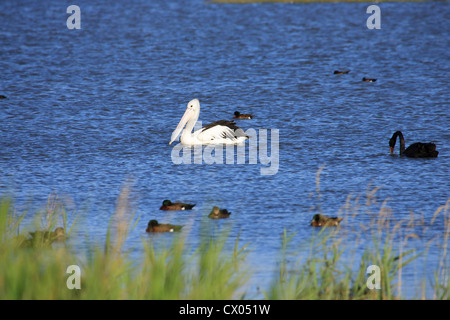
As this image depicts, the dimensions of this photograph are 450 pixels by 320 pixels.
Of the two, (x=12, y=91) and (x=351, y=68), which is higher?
(x=351, y=68)

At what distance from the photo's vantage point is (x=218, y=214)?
402 inches

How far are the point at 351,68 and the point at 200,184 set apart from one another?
15.7 m

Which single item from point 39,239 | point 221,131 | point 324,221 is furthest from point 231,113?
point 39,239

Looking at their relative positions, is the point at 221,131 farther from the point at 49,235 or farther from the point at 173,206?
the point at 49,235

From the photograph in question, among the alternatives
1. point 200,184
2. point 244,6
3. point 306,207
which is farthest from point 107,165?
point 244,6

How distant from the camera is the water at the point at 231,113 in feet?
37.0

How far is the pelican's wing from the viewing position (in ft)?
51.8

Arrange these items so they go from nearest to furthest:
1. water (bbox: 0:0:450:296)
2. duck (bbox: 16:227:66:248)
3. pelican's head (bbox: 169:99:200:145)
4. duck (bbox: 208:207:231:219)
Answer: duck (bbox: 16:227:66:248) < duck (bbox: 208:207:231:219) < water (bbox: 0:0:450:296) < pelican's head (bbox: 169:99:200:145)

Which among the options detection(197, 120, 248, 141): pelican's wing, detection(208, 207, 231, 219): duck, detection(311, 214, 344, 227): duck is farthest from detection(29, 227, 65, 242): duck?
detection(197, 120, 248, 141): pelican's wing

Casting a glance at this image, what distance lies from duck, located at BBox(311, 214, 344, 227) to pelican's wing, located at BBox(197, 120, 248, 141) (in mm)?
6271

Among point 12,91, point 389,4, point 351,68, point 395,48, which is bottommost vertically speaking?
point 12,91

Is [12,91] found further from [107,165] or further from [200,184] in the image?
[200,184]

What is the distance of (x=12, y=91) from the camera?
22359 mm

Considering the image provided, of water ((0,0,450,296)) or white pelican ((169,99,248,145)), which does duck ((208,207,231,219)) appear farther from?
white pelican ((169,99,248,145))
